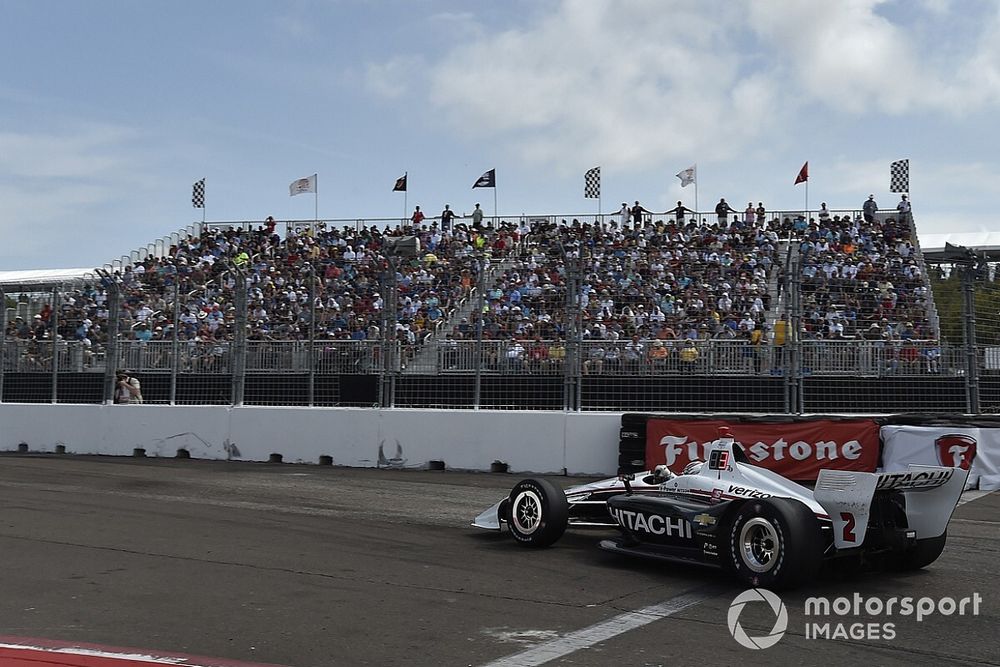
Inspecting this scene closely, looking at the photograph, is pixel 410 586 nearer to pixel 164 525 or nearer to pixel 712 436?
pixel 164 525

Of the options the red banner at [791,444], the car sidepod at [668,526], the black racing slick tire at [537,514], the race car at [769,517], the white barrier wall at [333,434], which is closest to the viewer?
the race car at [769,517]

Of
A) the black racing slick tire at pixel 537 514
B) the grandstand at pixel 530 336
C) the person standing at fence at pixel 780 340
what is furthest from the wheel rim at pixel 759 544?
the person standing at fence at pixel 780 340

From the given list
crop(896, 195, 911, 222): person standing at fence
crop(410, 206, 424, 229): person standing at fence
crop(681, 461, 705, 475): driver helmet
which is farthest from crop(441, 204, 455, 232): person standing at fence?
crop(681, 461, 705, 475): driver helmet

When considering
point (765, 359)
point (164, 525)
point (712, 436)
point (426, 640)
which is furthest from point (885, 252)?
point (426, 640)

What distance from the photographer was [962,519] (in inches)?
431

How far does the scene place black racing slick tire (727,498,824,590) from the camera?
695 cm

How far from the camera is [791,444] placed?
1395cm

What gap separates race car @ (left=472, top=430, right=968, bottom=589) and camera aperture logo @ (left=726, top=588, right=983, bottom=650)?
230mm

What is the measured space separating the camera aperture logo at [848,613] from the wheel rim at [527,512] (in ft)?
7.28

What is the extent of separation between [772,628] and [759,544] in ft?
3.58

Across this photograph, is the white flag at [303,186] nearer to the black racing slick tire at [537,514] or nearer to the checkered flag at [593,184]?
the checkered flag at [593,184]

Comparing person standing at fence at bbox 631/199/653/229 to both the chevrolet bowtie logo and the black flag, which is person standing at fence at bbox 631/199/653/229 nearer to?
the black flag

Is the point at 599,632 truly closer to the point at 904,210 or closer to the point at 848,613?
the point at 848,613

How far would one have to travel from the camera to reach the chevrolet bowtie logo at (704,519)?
302 inches
